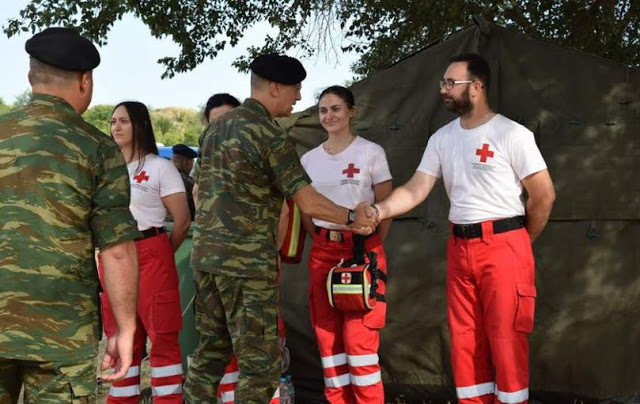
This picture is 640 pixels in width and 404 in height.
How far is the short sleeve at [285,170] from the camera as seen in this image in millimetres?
4246

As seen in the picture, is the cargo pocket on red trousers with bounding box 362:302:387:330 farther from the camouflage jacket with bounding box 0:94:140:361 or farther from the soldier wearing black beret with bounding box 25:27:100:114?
the soldier wearing black beret with bounding box 25:27:100:114

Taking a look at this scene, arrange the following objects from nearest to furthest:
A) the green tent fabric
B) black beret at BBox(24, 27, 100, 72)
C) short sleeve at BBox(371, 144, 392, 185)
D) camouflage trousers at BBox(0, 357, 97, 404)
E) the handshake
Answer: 1. camouflage trousers at BBox(0, 357, 97, 404)
2. black beret at BBox(24, 27, 100, 72)
3. the handshake
4. short sleeve at BBox(371, 144, 392, 185)
5. the green tent fabric

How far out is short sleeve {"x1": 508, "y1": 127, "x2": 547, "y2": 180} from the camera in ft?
14.6

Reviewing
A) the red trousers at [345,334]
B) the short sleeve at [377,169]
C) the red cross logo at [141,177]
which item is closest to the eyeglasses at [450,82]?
the short sleeve at [377,169]

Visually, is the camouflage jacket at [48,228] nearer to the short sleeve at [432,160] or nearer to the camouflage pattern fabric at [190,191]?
the short sleeve at [432,160]

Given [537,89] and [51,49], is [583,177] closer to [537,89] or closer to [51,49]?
[537,89]

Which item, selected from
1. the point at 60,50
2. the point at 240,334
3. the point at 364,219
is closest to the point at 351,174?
the point at 364,219

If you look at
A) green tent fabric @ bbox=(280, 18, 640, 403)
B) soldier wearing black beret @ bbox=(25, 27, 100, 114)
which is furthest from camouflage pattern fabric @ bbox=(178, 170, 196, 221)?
soldier wearing black beret @ bbox=(25, 27, 100, 114)

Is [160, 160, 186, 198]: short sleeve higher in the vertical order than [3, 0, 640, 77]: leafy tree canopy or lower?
lower

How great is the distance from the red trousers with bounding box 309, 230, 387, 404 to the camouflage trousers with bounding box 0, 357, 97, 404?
2350 mm

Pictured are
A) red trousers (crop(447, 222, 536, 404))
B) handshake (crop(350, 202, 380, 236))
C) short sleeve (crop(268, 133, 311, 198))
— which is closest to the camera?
short sleeve (crop(268, 133, 311, 198))

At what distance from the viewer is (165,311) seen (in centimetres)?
511

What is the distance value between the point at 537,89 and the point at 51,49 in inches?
144

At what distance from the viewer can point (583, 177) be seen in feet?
18.6
